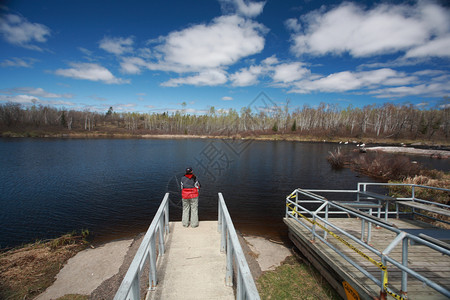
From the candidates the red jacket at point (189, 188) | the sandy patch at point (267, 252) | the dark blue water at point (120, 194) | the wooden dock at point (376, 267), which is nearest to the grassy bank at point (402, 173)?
the dark blue water at point (120, 194)

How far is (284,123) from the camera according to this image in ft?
371

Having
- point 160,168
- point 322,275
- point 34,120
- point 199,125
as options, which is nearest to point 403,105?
point 199,125

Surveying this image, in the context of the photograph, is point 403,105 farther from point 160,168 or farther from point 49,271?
point 49,271

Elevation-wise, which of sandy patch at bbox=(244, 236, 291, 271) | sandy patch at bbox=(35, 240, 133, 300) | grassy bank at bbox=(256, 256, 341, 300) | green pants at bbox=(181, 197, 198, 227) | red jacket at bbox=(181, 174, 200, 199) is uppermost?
red jacket at bbox=(181, 174, 200, 199)

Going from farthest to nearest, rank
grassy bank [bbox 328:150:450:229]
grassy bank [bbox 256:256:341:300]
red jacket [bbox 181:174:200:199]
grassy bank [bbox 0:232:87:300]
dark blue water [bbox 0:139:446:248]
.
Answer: grassy bank [bbox 328:150:450:229], dark blue water [bbox 0:139:446:248], red jacket [bbox 181:174:200:199], grassy bank [bbox 0:232:87:300], grassy bank [bbox 256:256:341:300]

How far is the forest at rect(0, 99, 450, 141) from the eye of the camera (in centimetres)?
8031

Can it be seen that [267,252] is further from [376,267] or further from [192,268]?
[192,268]

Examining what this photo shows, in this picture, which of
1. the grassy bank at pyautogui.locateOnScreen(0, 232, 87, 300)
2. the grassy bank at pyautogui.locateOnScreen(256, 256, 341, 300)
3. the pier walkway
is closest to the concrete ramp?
the pier walkway

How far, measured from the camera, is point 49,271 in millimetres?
7062

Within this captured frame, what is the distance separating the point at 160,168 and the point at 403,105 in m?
119

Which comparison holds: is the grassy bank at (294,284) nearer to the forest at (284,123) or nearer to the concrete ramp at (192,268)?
the concrete ramp at (192,268)

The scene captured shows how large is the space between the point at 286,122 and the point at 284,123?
6.21ft

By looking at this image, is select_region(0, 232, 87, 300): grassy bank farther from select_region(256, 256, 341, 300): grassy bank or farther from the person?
select_region(256, 256, 341, 300): grassy bank

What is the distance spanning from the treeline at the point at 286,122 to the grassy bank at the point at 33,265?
89874 millimetres
